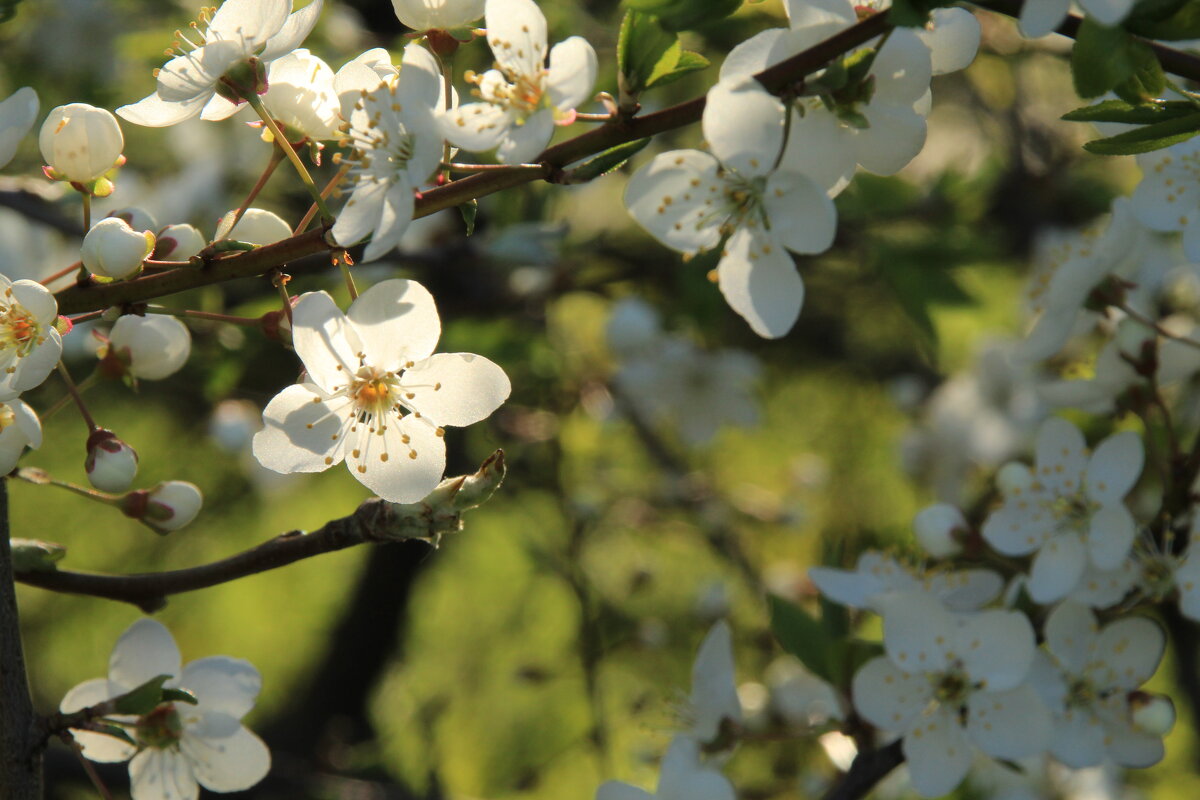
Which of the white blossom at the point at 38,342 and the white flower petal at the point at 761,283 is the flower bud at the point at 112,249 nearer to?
the white blossom at the point at 38,342

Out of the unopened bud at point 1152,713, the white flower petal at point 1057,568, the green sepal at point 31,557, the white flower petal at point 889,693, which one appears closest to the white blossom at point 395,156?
the green sepal at point 31,557

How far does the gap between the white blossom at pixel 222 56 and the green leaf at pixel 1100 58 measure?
26.2 inches

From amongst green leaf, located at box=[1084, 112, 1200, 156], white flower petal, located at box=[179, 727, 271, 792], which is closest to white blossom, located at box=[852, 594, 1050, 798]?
green leaf, located at box=[1084, 112, 1200, 156]

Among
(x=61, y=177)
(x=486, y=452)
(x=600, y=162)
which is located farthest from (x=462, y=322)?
(x=600, y=162)

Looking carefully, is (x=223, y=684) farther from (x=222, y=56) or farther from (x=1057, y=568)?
(x=1057, y=568)

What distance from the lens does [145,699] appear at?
1.08 meters

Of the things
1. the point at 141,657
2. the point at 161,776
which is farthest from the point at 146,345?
the point at 161,776

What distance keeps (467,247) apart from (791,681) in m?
1.20

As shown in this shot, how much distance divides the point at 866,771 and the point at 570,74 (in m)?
0.94

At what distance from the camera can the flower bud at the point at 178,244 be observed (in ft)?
3.56

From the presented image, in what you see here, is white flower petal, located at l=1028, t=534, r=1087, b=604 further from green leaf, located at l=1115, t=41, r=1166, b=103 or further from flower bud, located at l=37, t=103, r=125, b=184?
flower bud, located at l=37, t=103, r=125, b=184

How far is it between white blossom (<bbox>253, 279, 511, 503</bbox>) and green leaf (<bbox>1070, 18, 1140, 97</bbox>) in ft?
1.82

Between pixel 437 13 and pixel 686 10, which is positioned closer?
pixel 686 10

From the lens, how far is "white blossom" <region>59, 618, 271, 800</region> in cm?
125
